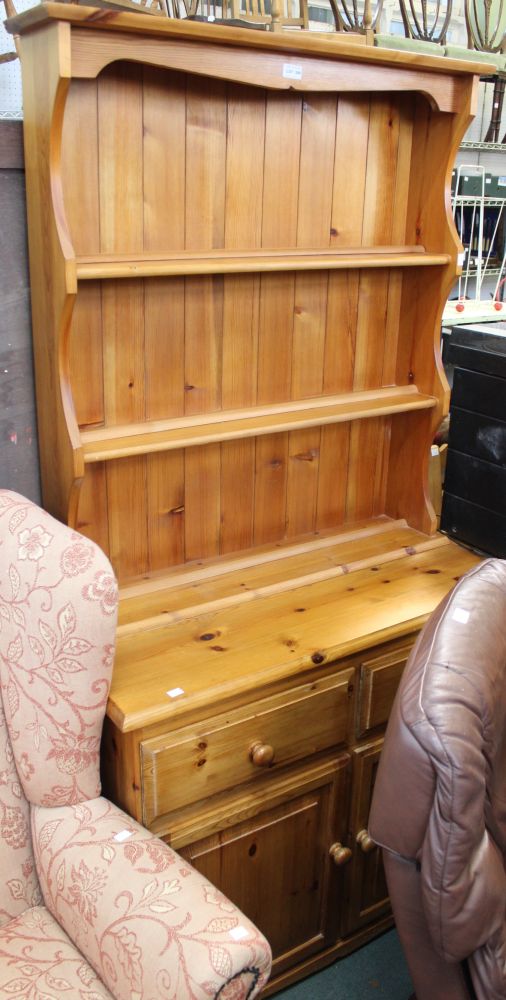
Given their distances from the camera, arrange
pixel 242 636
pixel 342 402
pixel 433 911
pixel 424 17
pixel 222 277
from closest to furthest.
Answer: pixel 433 911 < pixel 242 636 < pixel 222 277 < pixel 342 402 < pixel 424 17

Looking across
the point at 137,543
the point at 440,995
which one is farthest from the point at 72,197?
the point at 440,995

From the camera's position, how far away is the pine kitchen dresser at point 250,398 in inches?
59.8

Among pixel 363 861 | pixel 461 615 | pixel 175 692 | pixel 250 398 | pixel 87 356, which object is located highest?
pixel 87 356

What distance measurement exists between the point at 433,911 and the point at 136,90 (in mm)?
1369

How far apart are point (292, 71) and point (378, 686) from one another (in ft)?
3.74

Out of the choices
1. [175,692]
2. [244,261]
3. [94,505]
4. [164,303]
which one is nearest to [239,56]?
[244,261]

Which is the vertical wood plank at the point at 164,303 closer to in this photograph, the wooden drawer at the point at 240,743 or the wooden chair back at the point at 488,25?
the wooden drawer at the point at 240,743

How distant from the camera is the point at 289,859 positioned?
1744 millimetres

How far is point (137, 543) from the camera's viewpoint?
72.6 inches

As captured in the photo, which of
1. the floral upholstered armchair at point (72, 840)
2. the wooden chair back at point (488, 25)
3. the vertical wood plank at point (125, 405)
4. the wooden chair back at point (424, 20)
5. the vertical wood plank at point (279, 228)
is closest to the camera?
the floral upholstered armchair at point (72, 840)

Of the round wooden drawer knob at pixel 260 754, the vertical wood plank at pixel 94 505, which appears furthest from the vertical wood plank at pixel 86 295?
the round wooden drawer knob at pixel 260 754

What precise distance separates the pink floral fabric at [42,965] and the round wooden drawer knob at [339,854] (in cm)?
61

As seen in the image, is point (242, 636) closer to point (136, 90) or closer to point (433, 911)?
point (433, 911)

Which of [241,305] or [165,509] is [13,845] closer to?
[165,509]
